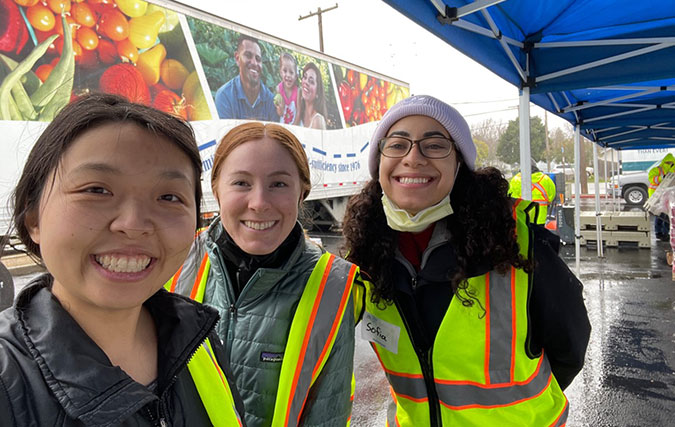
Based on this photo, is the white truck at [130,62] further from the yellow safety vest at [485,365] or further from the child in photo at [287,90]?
the yellow safety vest at [485,365]

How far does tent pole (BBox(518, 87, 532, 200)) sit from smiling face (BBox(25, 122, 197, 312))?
10.9 feet

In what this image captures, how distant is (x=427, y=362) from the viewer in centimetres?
146

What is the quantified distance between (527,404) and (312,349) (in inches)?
31.2

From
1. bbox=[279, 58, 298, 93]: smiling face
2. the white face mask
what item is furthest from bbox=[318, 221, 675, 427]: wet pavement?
bbox=[279, 58, 298, 93]: smiling face

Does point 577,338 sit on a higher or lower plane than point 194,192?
lower

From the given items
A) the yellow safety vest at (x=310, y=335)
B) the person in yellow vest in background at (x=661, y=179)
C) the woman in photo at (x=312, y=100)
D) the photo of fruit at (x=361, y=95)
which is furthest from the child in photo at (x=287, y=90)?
the person in yellow vest in background at (x=661, y=179)

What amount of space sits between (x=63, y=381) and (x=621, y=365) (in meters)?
4.55

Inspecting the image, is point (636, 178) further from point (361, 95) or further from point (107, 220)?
point (107, 220)

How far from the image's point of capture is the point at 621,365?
381 centimetres

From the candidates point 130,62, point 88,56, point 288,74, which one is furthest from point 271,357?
point 288,74

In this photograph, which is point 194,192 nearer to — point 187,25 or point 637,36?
point 637,36

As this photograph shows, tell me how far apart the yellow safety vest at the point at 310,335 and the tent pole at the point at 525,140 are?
265cm

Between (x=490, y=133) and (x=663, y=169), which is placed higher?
(x=490, y=133)

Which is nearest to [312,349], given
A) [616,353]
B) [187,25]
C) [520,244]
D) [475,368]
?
[475,368]
